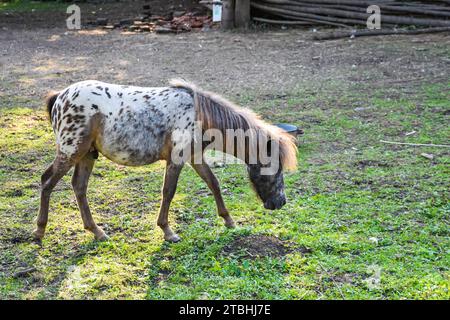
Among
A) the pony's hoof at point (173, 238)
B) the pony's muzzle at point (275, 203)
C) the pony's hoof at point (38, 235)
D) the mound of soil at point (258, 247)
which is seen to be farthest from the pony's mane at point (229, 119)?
the pony's hoof at point (38, 235)

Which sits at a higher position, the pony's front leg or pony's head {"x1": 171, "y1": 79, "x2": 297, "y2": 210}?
pony's head {"x1": 171, "y1": 79, "x2": 297, "y2": 210}

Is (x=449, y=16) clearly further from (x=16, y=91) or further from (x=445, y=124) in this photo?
(x=16, y=91)

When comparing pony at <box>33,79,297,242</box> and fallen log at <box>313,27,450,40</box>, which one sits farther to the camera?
fallen log at <box>313,27,450,40</box>

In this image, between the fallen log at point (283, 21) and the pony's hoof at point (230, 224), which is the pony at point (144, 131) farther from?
the fallen log at point (283, 21)

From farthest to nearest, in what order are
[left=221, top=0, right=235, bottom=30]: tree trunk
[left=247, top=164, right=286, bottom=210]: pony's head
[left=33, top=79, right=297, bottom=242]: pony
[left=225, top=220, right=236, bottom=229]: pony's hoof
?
[left=221, top=0, right=235, bottom=30]: tree trunk < [left=225, top=220, right=236, bottom=229]: pony's hoof < [left=247, top=164, right=286, bottom=210]: pony's head < [left=33, top=79, right=297, bottom=242]: pony

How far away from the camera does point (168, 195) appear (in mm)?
5520

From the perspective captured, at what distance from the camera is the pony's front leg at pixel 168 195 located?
5.47 meters

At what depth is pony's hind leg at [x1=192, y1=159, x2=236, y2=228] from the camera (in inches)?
223

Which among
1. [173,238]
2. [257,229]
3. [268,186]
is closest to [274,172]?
[268,186]

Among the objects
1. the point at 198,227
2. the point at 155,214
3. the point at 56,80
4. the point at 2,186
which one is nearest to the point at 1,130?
the point at 2,186

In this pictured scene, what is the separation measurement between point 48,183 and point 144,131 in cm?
95

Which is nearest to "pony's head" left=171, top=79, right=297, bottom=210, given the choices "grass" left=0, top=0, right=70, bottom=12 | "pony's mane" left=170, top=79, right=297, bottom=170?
"pony's mane" left=170, top=79, right=297, bottom=170

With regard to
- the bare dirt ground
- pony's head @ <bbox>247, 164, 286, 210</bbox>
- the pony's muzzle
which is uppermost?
the bare dirt ground

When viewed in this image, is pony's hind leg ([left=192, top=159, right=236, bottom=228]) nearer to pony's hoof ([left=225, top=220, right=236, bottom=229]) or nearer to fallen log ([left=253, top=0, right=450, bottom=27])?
pony's hoof ([left=225, top=220, right=236, bottom=229])
